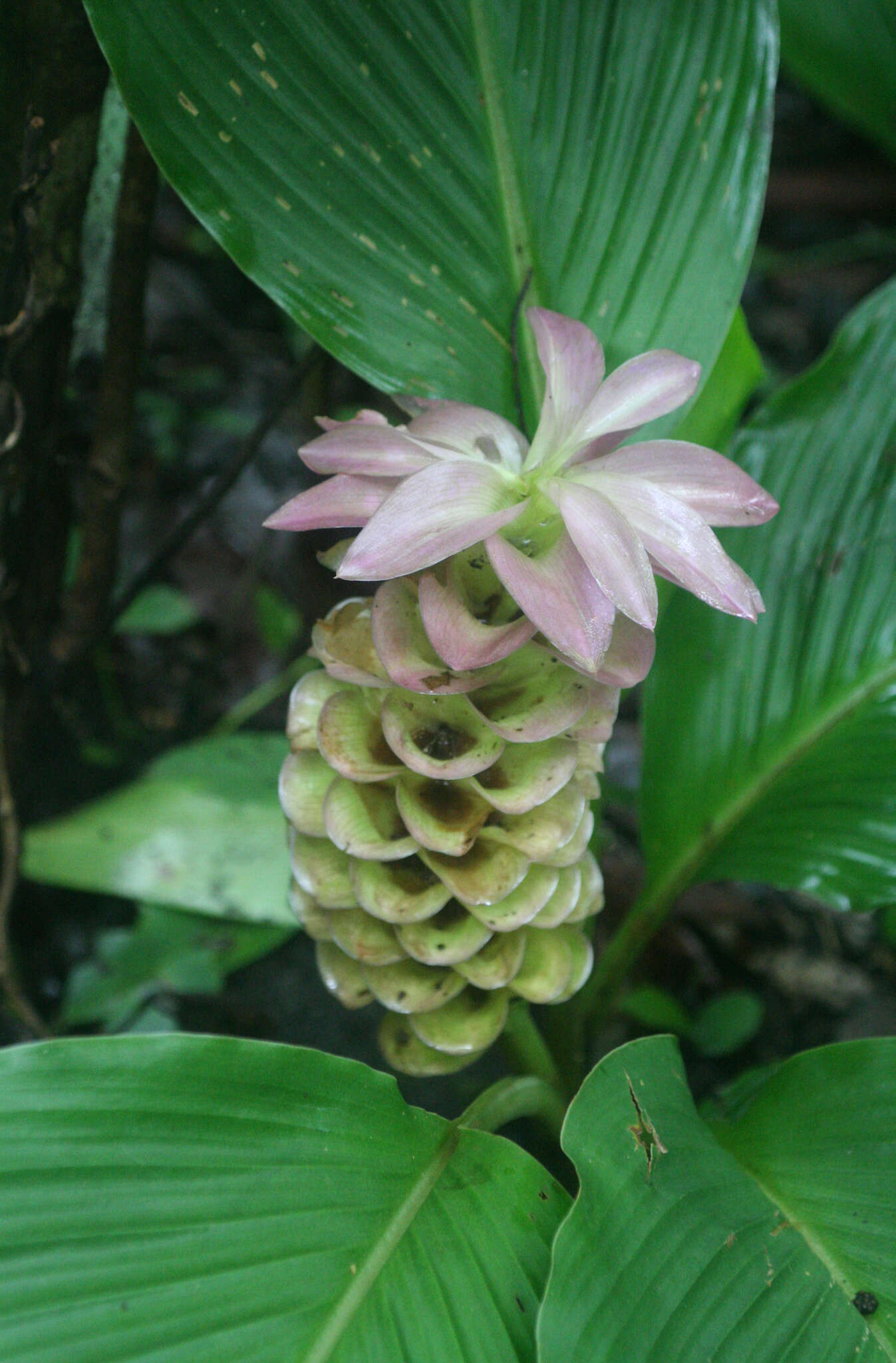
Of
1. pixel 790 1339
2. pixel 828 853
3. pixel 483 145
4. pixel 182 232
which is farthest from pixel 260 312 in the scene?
pixel 790 1339

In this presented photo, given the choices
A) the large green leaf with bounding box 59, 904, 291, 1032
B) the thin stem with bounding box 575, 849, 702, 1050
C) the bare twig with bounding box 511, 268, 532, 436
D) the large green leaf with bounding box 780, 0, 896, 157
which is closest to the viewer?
the bare twig with bounding box 511, 268, 532, 436

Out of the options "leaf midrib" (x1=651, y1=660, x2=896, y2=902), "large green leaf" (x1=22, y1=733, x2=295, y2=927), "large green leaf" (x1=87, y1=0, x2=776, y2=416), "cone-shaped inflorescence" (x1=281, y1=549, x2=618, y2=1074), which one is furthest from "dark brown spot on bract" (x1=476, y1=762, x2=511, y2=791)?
"large green leaf" (x1=22, y1=733, x2=295, y2=927)

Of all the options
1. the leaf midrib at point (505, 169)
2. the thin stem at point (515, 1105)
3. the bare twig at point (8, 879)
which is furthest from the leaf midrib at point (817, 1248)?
the bare twig at point (8, 879)

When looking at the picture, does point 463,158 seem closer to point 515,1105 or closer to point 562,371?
point 562,371

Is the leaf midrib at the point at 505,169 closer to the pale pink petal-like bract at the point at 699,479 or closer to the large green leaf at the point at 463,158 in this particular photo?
the large green leaf at the point at 463,158

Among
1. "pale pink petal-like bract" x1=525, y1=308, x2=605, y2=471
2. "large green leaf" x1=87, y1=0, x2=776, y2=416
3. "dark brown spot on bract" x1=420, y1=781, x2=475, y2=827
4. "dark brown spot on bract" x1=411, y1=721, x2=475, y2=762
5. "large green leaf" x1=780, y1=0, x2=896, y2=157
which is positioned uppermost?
"large green leaf" x1=780, y1=0, x2=896, y2=157

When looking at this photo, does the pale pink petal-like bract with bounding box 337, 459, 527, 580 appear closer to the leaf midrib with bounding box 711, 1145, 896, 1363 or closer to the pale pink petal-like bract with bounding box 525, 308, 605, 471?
the pale pink petal-like bract with bounding box 525, 308, 605, 471

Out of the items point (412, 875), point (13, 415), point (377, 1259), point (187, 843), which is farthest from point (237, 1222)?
point (13, 415)
